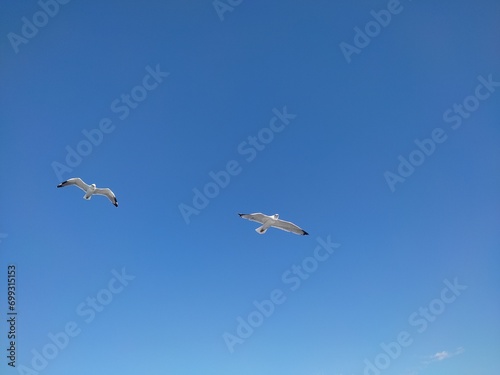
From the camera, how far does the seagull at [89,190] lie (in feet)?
79.6

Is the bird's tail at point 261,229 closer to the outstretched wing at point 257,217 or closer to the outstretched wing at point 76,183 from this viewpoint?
the outstretched wing at point 257,217

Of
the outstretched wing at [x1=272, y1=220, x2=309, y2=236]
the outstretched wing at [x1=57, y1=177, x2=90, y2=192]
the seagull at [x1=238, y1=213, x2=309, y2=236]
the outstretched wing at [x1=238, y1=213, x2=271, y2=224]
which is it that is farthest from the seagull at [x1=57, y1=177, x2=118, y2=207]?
the outstretched wing at [x1=272, y1=220, x2=309, y2=236]

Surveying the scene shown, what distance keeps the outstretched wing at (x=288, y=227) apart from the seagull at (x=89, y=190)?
7426 millimetres

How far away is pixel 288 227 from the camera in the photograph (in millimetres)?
23500

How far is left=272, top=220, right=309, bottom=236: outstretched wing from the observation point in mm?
23312

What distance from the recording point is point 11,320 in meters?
17.0

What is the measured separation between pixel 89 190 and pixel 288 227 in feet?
30.1

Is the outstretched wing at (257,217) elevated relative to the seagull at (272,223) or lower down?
elevated

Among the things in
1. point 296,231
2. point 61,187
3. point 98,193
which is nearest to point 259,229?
point 296,231

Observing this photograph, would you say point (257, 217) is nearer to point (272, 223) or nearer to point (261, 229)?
point (261, 229)

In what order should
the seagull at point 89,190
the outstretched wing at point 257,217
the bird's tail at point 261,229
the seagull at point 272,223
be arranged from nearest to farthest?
1. the outstretched wing at point 257,217
2. the seagull at point 272,223
3. the bird's tail at point 261,229
4. the seagull at point 89,190

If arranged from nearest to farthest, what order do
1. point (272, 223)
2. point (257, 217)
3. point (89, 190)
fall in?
point (257, 217)
point (272, 223)
point (89, 190)

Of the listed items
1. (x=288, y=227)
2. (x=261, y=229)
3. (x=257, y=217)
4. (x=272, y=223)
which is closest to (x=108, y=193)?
(x=257, y=217)

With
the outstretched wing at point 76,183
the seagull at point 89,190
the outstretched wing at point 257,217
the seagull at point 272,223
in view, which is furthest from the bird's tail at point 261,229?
the outstretched wing at point 76,183
